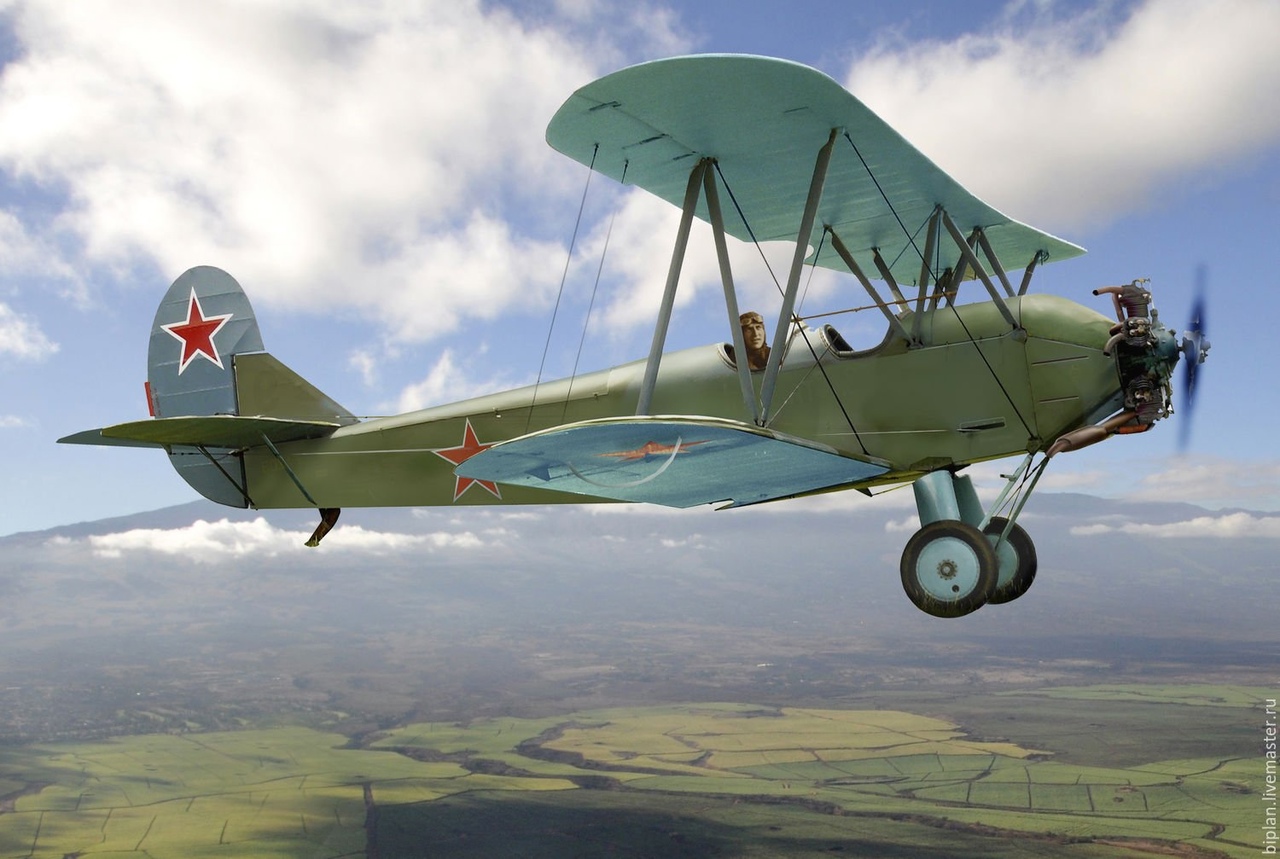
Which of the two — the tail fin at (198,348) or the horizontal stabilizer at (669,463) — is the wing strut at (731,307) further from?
the tail fin at (198,348)

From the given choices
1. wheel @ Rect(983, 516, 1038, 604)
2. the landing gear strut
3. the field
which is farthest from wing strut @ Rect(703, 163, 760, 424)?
the field

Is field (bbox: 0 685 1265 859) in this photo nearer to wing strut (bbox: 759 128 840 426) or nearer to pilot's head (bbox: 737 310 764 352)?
pilot's head (bbox: 737 310 764 352)

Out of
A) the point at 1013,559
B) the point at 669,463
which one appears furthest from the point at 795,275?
the point at 1013,559

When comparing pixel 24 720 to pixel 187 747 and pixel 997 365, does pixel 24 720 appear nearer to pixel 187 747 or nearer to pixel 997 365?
pixel 187 747

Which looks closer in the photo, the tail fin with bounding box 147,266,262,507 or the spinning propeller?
the spinning propeller

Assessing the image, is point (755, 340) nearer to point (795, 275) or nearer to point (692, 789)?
point (795, 275)

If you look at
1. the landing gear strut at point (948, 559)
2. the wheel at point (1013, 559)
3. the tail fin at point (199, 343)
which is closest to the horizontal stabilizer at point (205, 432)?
the tail fin at point (199, 343)
